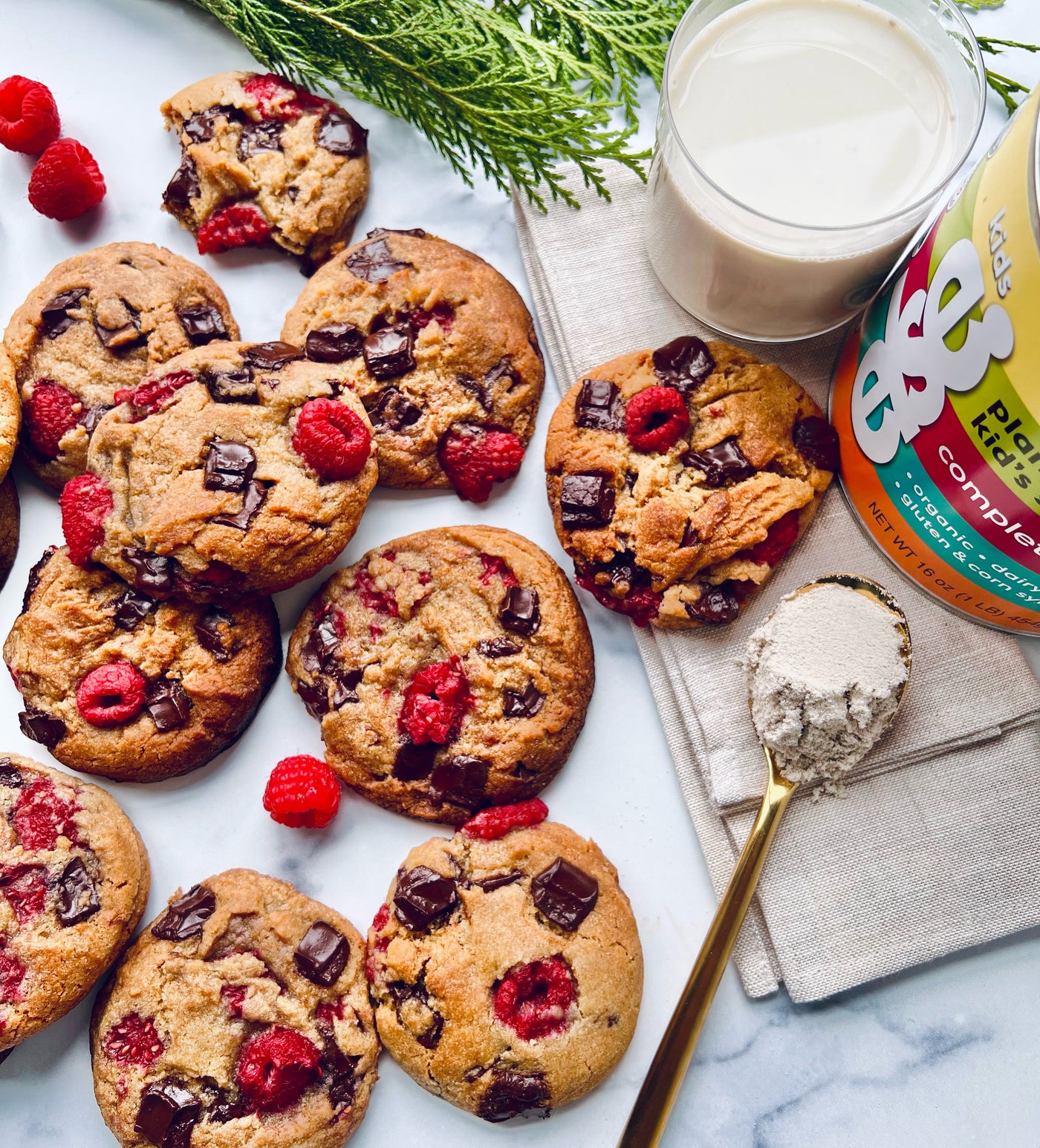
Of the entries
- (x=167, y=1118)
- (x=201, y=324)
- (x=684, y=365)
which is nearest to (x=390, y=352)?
(x=201, y=324)

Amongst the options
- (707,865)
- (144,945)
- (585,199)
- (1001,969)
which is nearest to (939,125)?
(585,199)

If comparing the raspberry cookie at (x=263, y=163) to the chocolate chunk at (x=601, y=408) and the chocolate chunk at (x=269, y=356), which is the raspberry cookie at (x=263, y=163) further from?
the chocolate chunk at (x=601, y=408)

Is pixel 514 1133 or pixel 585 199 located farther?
pixel 585 199

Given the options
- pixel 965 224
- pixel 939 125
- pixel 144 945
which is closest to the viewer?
pixel 965 224

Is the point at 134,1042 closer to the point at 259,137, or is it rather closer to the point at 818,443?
the point at 818,443

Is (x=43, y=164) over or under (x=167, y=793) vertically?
over

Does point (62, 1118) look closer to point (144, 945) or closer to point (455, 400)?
point (144, 945)
